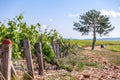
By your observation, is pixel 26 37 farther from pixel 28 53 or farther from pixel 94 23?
pixel 94 23

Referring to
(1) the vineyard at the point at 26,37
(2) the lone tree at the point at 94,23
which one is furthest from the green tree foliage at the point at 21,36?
(2) the lone tree at the point at 94,23

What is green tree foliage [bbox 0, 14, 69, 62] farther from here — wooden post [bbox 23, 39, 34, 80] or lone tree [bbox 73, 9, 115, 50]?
lone tree [bbox 73, 9, 115, 50]

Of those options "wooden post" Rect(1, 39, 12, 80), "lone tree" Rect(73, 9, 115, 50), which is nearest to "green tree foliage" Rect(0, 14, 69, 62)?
"wooden post" Rect(1, 39, 12, 80)

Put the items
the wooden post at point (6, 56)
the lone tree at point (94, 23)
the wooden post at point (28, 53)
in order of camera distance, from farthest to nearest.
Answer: the lone tree at point (94, 23) < the wooden post at point (28, 53) < the wooden post at point (6, 56)

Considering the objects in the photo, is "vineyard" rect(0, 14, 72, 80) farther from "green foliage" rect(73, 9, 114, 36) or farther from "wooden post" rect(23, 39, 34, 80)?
"green foliage" rect(73, 9, 114, 36)

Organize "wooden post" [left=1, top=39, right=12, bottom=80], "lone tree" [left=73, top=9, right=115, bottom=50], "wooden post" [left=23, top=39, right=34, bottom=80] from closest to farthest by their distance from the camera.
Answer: "wooden post" [left=1, top=39, right=12, bottom=80] < "wooden post" [left=23, top=39, right=34, bottom=80] < "lone tree" [left=73, top=9, right=115, bottom=50]

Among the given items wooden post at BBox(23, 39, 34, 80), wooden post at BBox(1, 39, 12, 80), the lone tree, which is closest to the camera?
wooden post at BBox(1, 39, 12, 80)

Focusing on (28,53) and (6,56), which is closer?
(6,56)

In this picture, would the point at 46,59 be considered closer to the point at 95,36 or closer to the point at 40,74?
the point at 40,74

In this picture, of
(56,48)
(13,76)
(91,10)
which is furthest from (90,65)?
(91,10)

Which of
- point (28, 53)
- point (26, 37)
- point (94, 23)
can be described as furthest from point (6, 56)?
point (94, 23)

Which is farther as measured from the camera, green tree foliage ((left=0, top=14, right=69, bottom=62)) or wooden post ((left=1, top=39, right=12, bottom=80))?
green tree foliage ((left=0, top=14, right=69, bottom=62))

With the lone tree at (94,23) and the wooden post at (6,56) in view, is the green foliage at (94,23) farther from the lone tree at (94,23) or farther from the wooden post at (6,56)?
the wooden post at (6,56)

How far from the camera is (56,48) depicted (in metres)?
21.6
